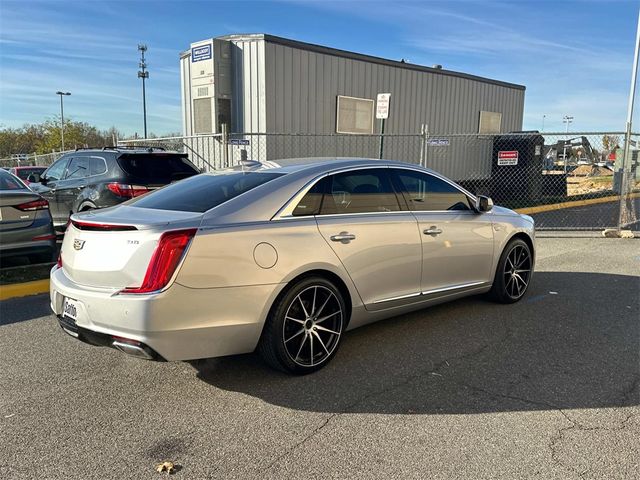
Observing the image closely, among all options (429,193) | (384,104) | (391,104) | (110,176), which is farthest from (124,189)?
(391,104)

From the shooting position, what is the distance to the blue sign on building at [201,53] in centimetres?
1042

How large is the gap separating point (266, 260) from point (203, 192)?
84 centimetres

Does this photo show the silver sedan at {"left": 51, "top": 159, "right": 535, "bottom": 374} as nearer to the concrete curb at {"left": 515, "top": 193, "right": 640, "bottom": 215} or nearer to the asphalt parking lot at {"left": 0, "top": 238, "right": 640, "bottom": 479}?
the asphalt parking lot at {"left": 0, "top": 238, "right": 640, "bottom": 479}

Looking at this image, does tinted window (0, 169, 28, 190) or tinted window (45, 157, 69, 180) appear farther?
tinted window (45, 157, 69, 180)

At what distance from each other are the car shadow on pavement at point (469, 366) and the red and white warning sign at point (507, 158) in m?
7.24

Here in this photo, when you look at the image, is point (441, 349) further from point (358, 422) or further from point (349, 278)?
point (358, 422)

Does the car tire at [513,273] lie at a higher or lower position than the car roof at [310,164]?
lower

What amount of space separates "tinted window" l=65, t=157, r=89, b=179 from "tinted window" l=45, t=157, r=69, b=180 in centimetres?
28

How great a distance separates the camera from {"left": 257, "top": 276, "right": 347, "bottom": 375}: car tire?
3.54 meters

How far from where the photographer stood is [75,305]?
336 centimetres

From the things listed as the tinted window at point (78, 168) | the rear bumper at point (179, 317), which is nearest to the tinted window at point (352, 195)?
the rear bumper at point (179, 317)

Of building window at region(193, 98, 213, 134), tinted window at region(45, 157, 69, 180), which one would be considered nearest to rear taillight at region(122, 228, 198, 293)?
tinted window at region(45, 157, 69, 180)

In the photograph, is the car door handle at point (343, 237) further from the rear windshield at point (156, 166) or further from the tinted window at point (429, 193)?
the rear windshield at point (156, 166)

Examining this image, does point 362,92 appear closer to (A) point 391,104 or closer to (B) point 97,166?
(A) point 391,104
